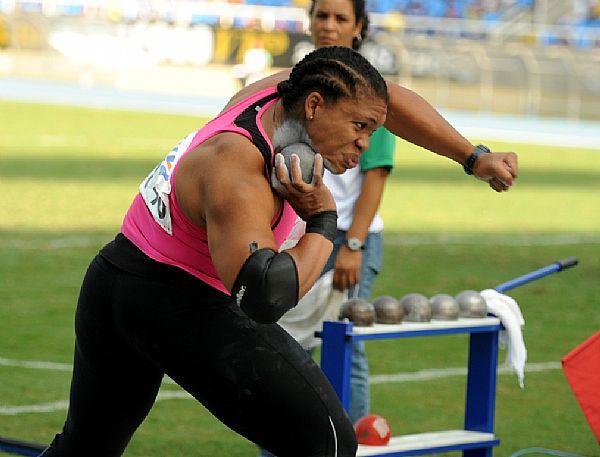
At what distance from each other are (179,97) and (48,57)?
4.43 metres

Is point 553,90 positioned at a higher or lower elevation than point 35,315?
lower

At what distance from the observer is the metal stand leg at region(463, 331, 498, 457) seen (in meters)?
6.44

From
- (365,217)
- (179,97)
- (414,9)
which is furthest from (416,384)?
(414,9)

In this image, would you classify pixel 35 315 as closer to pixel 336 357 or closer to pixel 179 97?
pixel 336 357

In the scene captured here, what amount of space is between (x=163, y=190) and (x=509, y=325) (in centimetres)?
242

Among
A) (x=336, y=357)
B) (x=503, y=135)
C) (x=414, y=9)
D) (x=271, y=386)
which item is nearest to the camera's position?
(x=271, y=386)

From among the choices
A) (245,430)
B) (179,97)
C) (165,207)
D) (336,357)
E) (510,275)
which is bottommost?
(179,97)

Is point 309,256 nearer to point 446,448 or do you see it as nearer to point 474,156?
point 474,156

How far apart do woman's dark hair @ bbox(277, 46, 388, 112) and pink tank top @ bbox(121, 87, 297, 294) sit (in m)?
0.13

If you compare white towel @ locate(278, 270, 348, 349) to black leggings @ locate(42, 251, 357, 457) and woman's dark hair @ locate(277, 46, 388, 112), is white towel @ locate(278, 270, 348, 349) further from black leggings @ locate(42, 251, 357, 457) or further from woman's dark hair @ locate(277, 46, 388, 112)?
woman's dark hair @ locate(277, 46, 388, 112)

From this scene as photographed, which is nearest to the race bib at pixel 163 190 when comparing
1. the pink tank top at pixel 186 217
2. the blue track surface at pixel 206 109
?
the pink tank top at pixel 186 217

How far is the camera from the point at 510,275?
42.5 feet

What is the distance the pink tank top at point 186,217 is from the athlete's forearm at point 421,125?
97 cm

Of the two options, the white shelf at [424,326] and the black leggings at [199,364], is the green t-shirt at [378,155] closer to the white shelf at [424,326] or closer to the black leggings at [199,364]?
the white shelf at [424,326]
